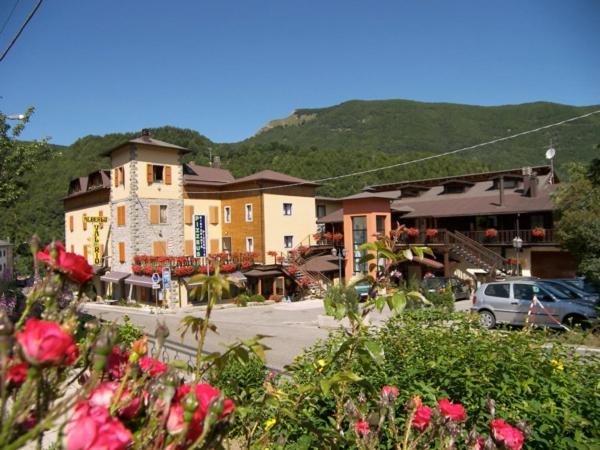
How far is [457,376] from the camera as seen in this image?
405cm

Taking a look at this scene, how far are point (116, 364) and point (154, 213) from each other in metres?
30.5

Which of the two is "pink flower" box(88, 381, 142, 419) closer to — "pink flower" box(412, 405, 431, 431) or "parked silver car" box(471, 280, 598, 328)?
"pink flower" box(412, 405, 431, 431)

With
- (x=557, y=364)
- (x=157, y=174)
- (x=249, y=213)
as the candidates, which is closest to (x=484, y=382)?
(x=557, y=364)

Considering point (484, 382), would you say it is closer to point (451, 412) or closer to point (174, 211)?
point (451, 412)

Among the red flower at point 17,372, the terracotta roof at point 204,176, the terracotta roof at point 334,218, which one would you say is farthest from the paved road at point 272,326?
the terracotta roof at point 204,176

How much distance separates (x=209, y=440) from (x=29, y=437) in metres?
0.43

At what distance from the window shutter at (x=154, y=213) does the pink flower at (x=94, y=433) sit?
30.8m

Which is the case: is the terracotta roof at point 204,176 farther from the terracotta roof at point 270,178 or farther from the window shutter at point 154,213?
the window shutter at point 154,213

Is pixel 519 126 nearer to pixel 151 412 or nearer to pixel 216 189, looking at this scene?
pixel 216 189

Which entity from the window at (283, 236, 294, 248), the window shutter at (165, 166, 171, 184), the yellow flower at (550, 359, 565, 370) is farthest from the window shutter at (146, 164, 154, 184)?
the yellow flower at (550, 359, 565, 370)

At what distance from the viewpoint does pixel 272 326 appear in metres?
18.7

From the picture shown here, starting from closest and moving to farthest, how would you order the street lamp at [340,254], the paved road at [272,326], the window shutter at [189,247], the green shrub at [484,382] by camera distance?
the green shrub at [484,382], the paved road at [272,326], the street lamp at [340,254], the window shutter at [189,247]

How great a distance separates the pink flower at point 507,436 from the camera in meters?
1.79

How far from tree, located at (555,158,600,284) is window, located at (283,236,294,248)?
17257mm
